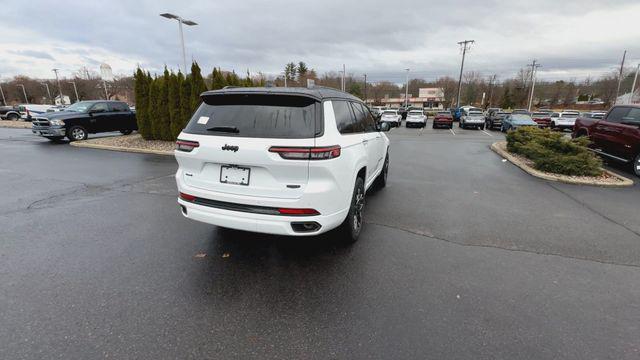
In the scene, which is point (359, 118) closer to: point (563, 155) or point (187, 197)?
point (187, 197)

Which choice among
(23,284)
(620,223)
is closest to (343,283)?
(23,284)

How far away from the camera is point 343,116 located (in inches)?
148

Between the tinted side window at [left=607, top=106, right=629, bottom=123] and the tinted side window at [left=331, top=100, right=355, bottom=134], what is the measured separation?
9524 mm

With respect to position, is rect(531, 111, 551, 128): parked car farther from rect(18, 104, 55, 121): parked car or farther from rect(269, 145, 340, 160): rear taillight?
rect(18, 104, 55, 121): parked car

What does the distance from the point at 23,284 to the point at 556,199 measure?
8.10 meters

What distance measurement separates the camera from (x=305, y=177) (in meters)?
2.98

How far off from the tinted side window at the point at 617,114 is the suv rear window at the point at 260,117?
10438mm

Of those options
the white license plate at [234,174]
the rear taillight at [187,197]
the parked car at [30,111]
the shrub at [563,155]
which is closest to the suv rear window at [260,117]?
the white license plate at [234,174]

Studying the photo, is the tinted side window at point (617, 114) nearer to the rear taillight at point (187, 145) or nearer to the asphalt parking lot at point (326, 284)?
the asphalt parking lot at point (326, 284)

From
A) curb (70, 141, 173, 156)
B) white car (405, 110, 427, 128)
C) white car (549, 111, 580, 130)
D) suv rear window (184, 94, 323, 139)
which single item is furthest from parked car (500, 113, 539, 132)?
suv rear window (184, 94, 323, 139)

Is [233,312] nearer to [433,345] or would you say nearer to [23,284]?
[433,345]

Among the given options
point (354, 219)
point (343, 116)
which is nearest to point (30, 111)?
point (343, 116)

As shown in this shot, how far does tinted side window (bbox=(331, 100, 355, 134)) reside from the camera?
139 inches

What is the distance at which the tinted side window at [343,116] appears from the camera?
11.5 ft
